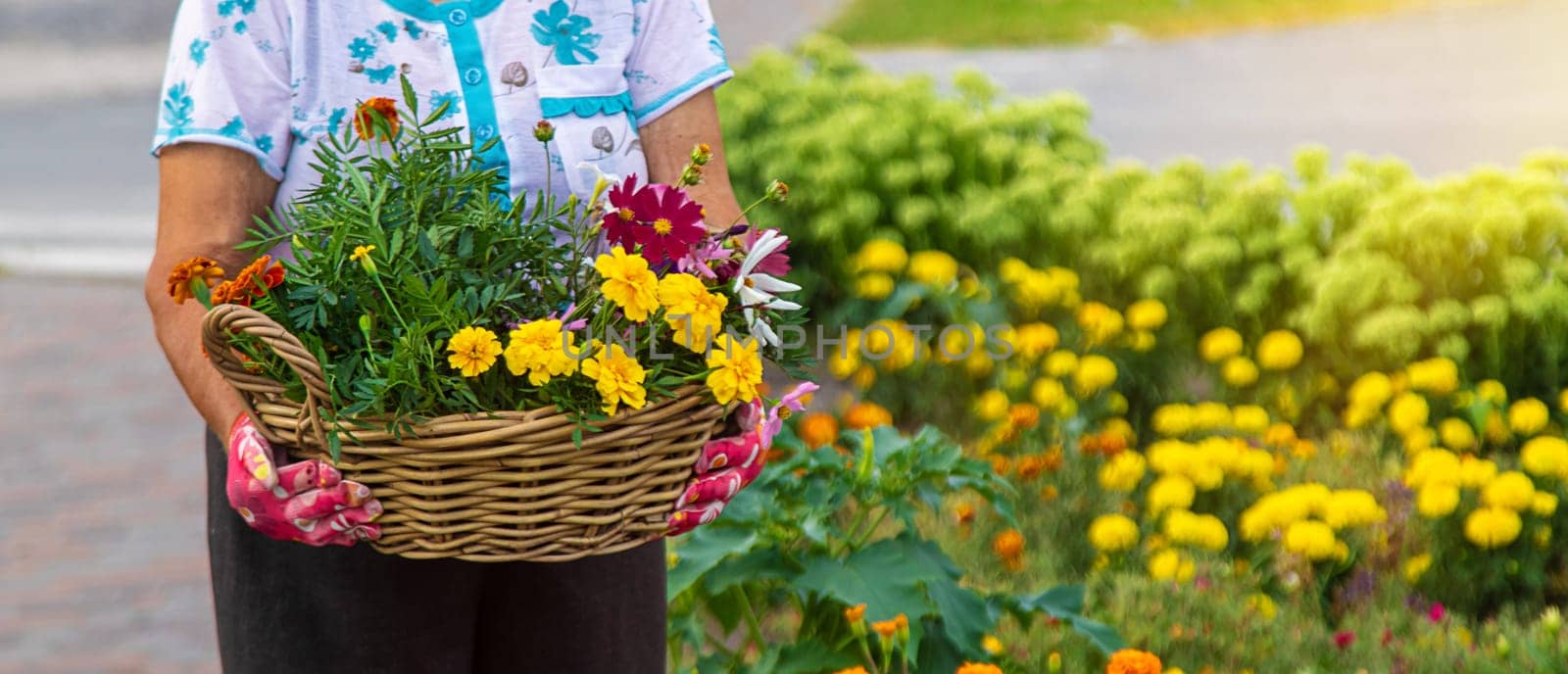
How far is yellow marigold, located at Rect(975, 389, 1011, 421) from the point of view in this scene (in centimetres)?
368

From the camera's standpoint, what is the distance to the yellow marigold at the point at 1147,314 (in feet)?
13.0

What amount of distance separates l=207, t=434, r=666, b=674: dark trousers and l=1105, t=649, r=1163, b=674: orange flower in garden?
71cm

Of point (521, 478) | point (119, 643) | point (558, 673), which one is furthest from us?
point (119, 643)

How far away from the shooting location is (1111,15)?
13.2m

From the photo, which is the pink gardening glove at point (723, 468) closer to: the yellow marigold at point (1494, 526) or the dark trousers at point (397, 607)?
the dark trousers at point (397, 607)

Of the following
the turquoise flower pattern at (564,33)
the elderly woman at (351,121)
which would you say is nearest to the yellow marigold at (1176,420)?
the elderly woman at (351,121)

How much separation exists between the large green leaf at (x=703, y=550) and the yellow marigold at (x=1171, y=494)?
1056 millimetres

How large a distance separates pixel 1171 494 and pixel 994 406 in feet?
1.98

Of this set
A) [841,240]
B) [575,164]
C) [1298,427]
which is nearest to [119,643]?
[841,240]

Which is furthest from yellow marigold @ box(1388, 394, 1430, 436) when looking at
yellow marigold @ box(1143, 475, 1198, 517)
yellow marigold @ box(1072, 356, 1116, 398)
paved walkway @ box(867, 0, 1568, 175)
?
paved walkway @ box(867, 0, 1568, 175)

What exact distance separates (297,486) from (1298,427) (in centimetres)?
302

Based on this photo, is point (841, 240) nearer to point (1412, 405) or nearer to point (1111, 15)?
point (1412, 405)

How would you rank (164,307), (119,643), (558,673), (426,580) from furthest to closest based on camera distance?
(119,643) < (558,673) < (426,580) < (164,307)

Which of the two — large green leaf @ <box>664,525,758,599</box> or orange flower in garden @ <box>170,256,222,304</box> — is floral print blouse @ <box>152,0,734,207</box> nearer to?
orange flower in garden @ <box>170,256,222,304</box>
